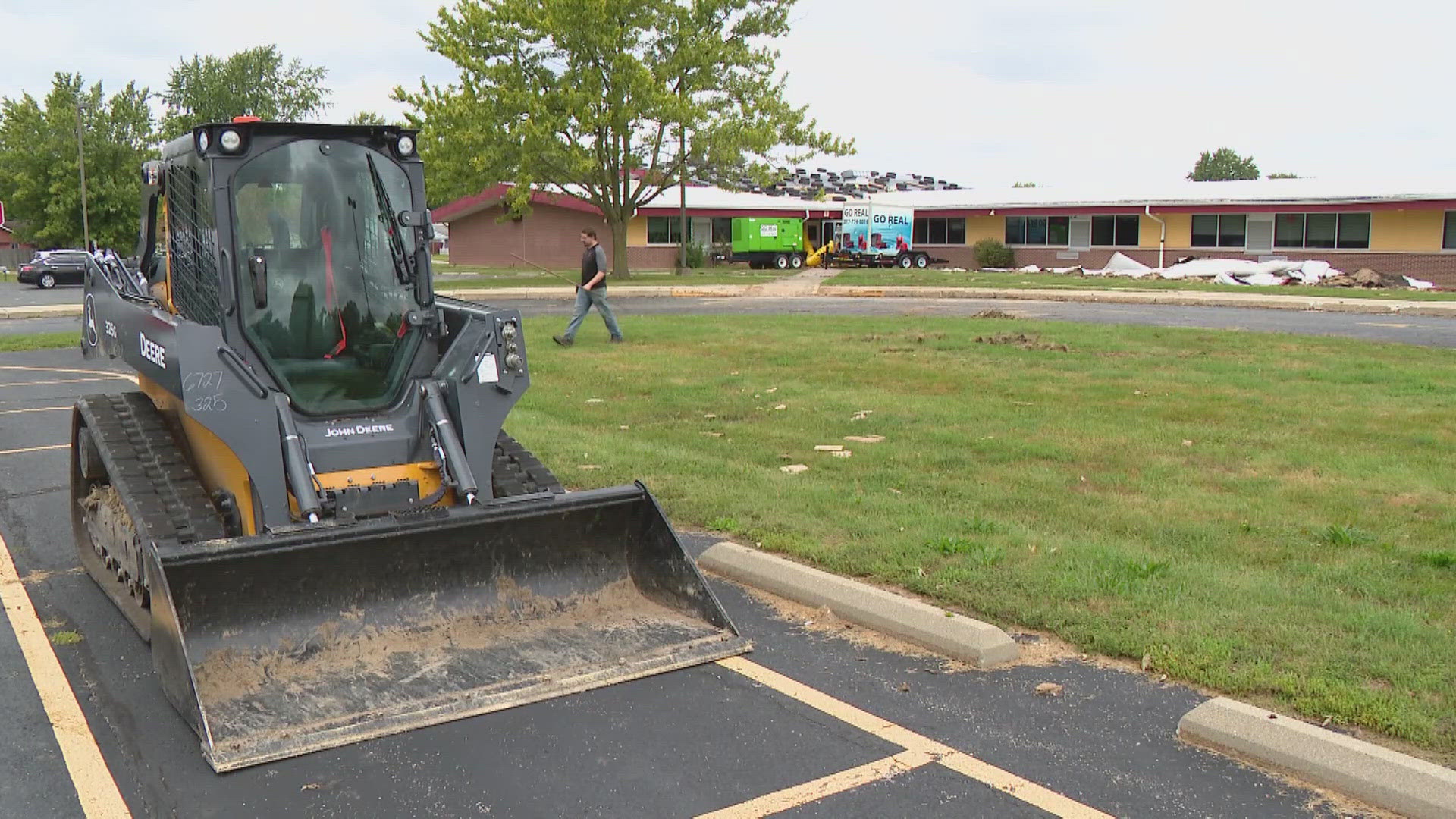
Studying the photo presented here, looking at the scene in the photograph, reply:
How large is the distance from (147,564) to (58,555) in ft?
9.89

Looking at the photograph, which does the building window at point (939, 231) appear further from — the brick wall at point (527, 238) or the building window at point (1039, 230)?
the brick wall at point (527, 238)

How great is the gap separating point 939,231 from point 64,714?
170 feet

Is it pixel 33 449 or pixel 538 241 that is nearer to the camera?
pixel 33 449

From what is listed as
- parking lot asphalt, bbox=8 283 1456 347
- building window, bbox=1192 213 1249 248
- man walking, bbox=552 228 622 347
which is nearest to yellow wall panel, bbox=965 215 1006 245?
building window, bbox=1192 213 1249 248

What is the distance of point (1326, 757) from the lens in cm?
448

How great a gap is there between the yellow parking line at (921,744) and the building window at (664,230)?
50.0m

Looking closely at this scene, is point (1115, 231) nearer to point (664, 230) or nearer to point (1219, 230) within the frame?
point (1219, 230)

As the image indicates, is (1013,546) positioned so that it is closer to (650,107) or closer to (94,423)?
(94,423)

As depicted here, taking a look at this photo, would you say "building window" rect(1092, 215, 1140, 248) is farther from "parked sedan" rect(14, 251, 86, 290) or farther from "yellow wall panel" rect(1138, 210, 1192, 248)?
"parked sedan" rect(14, 251, 86, 290)

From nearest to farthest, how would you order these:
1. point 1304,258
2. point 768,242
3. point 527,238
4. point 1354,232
Result: point 1354,232 → point 1304,258 → point 768,242 → point 527,238

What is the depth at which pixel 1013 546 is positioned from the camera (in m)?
7.25

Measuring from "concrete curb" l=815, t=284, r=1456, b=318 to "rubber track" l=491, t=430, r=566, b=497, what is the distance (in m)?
23.9

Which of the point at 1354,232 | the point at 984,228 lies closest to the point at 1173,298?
the point at 1354,232

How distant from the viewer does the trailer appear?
2021 inches
